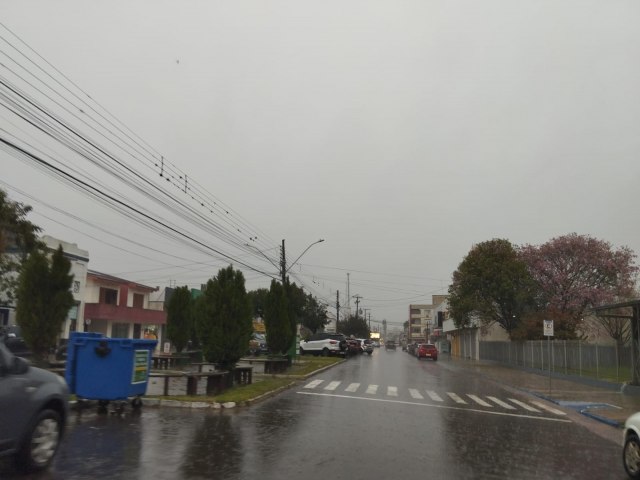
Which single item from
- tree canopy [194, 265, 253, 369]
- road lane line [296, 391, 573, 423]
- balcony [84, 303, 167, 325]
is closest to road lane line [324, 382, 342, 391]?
road lane line [296, 391, 573, 423]

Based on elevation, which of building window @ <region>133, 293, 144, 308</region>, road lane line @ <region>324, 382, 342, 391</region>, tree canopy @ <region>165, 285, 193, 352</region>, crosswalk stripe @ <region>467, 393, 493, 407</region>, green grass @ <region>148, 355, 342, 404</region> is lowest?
crosswalk stripe @ <region>467, 393, 493, 407</region>

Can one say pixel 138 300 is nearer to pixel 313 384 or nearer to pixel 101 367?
pixel 313 384

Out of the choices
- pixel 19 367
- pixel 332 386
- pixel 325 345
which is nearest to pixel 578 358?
pixel 332 386

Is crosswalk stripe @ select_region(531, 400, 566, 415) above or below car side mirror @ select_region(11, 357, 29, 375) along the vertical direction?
below

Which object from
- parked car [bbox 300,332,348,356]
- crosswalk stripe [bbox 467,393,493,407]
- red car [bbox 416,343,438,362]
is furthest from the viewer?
red car [bbox 416,343,438,362]

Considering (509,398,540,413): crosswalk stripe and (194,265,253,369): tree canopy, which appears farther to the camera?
(194,265,253,369): tree canopy

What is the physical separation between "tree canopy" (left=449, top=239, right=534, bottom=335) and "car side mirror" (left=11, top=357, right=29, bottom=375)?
38654 millimetres

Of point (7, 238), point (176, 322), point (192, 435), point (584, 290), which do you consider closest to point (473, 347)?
point (584, 290)

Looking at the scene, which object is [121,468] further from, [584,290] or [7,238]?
[584,290]

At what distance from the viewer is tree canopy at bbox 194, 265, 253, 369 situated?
17.1 m

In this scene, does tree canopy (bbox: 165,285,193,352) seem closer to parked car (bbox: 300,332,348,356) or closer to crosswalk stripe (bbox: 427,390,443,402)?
crosswalk stripe (bbox: 427,390,443,402)

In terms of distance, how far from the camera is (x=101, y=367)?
11438 mm

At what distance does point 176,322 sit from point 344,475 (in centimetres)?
2230

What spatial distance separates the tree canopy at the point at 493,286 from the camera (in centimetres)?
4175
